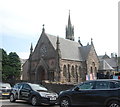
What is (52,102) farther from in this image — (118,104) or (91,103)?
(118,104)

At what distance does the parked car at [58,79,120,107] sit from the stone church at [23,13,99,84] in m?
29.7

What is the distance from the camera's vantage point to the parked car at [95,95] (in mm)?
10359

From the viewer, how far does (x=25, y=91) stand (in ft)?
50.0

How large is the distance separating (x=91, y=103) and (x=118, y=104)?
5.01ft

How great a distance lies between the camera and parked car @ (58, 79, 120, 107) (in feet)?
34.0

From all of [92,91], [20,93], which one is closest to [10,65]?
[20,93]

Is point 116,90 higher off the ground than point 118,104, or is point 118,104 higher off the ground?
point 116,90

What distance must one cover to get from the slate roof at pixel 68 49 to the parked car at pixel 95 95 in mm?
32786

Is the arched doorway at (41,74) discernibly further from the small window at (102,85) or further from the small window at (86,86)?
the small window at (102,85)

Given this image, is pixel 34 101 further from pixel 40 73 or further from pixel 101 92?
pixel 40 73

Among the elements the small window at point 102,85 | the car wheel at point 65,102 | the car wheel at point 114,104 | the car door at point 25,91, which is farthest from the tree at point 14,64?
the car wheel at point 114,104

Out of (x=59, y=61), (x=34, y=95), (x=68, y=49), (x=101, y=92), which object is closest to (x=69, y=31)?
(x=68, y=49)

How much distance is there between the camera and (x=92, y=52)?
176 feet

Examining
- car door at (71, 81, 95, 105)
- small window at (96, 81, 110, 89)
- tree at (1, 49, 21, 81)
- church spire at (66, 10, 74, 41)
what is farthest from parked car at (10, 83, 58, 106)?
church spire at (66, 10, 74, 41)
